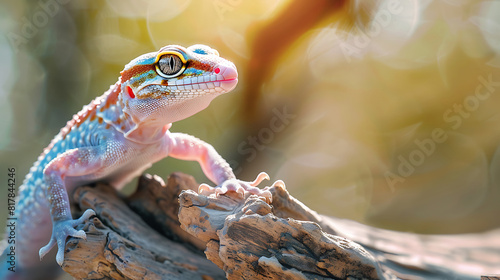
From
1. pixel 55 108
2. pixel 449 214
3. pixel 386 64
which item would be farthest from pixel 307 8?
pixel 449 214

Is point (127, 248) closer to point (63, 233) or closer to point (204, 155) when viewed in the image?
point (63, 233)

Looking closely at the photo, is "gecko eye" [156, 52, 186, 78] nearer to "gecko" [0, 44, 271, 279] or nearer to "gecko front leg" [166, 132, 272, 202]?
"gecko" [0, 44, 271, 279]

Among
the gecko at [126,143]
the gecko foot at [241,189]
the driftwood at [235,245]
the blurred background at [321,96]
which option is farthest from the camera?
the blurred background at [321,96]

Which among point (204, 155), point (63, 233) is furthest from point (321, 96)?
point (63, 233)

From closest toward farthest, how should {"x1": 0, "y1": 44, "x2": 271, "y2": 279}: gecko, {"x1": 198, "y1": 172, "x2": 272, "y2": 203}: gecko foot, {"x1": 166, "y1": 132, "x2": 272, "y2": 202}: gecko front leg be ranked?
{"x1": 198, "y1": 172, "x2": 272, "y2": 203}: gecko foot
{"x1": 0, "y1": 44, "x2": 271, "y2": 279}: gecko
{"x1": 166, "y1": 132, "x2": 272, "y2": 202}: gecko front leg

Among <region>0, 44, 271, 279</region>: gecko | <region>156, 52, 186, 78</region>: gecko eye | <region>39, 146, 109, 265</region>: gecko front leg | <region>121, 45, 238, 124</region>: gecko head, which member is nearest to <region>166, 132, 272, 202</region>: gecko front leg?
<region>0, 44, 271, 279</region>: gecko

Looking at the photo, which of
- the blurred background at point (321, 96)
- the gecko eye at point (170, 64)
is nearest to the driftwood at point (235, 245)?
the gecko eye at point (170, 64)

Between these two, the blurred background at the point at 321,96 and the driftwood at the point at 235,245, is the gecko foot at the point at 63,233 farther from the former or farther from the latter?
the blurred background at the point at 321,96
